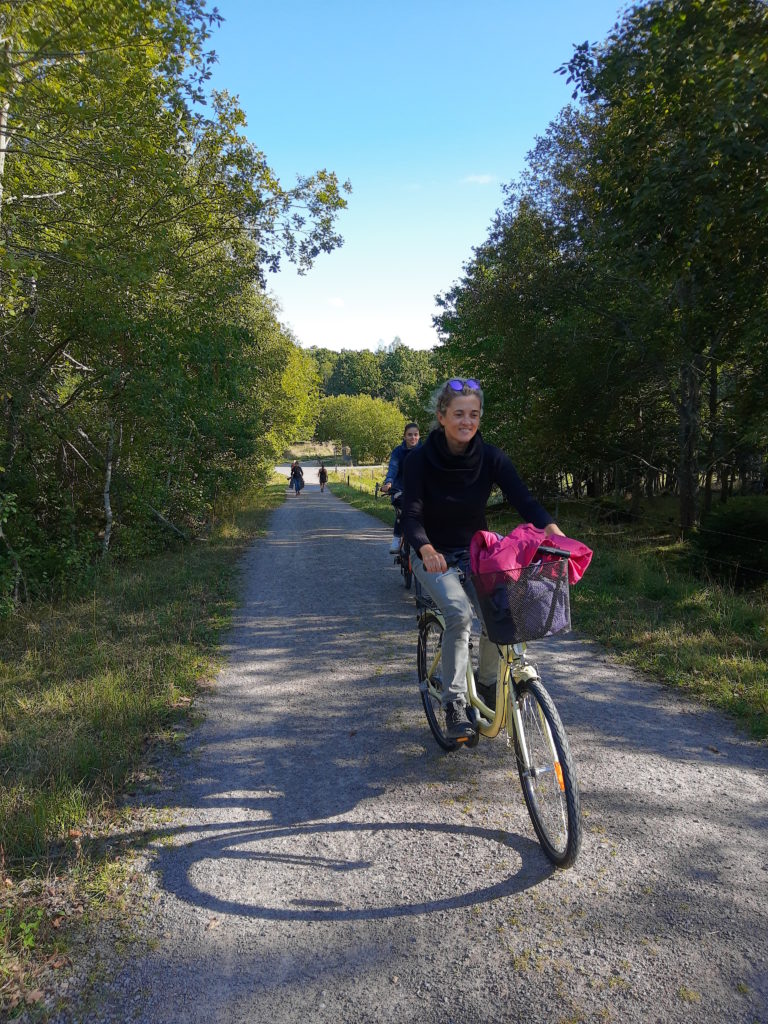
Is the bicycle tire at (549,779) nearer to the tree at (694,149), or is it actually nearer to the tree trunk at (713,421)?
the tree at (694,149)

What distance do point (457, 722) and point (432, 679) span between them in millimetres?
481

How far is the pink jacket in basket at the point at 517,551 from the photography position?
2883mm

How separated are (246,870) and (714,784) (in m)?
2.64

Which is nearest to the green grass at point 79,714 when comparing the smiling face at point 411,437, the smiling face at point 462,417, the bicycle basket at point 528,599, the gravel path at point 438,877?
the gravel path at point 438,877

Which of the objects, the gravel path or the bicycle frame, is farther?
the bicycle frame

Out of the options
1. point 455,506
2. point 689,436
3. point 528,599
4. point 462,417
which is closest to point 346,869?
point 528,599

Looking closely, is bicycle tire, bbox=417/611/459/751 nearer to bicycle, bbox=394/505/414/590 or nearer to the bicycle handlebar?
the bicycle handlebar

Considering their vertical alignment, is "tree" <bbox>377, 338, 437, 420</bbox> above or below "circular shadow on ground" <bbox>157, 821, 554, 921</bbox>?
above

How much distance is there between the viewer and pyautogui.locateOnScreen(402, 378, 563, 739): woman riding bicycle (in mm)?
3432

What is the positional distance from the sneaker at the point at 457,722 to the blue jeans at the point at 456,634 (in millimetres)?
87

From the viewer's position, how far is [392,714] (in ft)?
15.3

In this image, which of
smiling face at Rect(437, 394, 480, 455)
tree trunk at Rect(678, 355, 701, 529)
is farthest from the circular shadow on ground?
tree trunk at Rect(678, 355, 701, 529)

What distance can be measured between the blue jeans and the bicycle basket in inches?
19.3

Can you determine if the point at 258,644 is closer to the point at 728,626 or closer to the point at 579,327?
the point at 728,626
